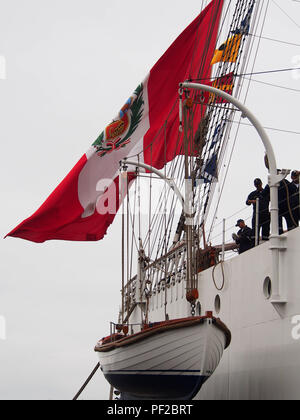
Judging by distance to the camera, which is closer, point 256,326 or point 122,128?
point 256,326

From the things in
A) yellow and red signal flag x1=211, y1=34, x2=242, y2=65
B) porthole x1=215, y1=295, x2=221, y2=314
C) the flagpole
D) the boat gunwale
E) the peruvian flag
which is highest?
yellow and red signal flag x1=211, y1=34, x2=242, y2=65

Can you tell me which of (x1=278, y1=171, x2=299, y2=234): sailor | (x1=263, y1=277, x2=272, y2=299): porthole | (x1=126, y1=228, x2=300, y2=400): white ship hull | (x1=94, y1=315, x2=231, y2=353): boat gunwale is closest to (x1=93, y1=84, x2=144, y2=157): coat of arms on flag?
(x1=126, y1=228, x2=300, y2=400): white ship hull

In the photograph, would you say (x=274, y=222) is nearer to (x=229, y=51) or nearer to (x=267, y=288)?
(x=267, y=288)

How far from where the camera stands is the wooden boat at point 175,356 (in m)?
13.7

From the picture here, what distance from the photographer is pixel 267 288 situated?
47.7 feet

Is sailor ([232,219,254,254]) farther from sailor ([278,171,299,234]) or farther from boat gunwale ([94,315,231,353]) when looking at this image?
boat gunwale ([94,315,231,353])

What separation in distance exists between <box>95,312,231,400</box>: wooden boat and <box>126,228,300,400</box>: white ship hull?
2.70ft

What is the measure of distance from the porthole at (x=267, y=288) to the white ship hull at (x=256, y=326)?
36 millimetres

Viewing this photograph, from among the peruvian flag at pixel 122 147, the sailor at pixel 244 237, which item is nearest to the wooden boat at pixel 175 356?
the sailor at pixel 244 237

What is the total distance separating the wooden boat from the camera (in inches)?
538

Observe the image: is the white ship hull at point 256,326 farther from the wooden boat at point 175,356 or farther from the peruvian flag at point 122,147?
the peruvian flag at point 122,147

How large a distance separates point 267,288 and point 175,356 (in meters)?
2.03

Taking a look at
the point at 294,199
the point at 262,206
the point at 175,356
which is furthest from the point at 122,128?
the point at 175,356
